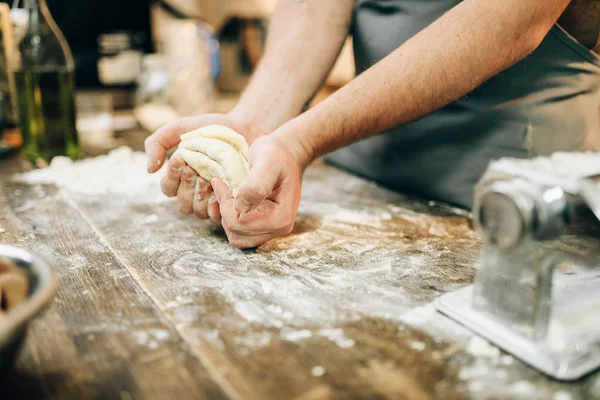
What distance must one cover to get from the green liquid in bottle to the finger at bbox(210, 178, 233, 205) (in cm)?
79

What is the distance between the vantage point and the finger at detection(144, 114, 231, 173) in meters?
0.90

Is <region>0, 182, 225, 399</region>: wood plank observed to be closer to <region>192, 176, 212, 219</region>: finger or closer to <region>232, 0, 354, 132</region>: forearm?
<region>192, 176, 212, 219</region>: finger

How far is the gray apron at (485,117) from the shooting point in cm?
93

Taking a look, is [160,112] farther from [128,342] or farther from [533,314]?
[533,314]

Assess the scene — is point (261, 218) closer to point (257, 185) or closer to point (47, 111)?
point (257, 185)

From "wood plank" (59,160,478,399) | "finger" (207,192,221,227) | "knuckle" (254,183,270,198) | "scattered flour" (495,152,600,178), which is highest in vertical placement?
"scattered flour" (495,152,600,178)

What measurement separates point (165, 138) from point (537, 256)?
0.67 m

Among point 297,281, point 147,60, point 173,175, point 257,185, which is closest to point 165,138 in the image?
point 173,175

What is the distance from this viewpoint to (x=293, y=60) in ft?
3.65

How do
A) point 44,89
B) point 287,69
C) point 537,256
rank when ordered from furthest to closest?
point 44,89
point 287,69
point 537,256

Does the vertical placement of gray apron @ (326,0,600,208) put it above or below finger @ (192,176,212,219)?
above

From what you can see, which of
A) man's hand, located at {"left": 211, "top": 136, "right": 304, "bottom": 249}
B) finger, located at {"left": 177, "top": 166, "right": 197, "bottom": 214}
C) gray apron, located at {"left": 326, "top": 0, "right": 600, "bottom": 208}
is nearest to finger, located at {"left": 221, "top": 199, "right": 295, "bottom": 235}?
man's hand, located at {"left": 211, "top": 136, "right": 304, "bottom": 249}

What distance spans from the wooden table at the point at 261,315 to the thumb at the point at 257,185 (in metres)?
0.09

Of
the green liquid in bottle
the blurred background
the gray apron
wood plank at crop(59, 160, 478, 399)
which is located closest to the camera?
wood plank at crop(59, 160, 478, 399)
